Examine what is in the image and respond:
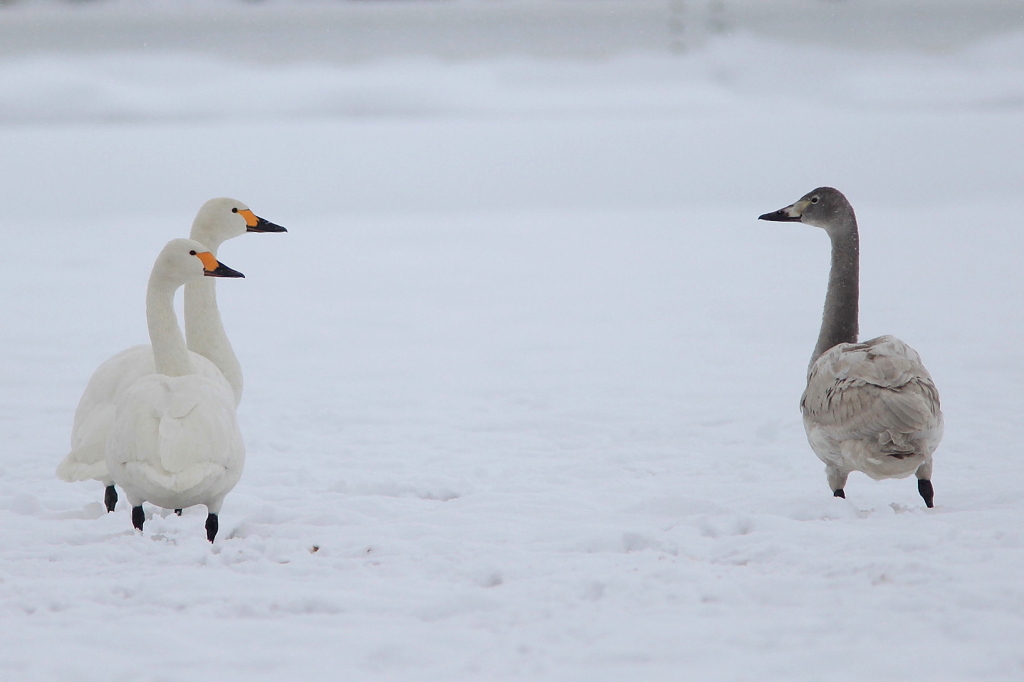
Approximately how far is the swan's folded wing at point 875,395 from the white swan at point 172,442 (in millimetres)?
2559

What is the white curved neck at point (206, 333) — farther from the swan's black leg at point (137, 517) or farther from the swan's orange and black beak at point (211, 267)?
the swan's black leg at point (137, 517)

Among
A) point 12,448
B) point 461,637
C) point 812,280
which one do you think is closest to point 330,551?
point 461,637

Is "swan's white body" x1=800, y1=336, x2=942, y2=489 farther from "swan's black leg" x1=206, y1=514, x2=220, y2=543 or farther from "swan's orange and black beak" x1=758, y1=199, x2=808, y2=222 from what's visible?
"swan's black leg" x1=206, y1=514, x2=220, y2=543

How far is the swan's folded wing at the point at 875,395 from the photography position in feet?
13.3

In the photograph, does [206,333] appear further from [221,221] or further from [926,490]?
[926,490]

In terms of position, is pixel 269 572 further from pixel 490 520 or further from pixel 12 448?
pixel 12 448

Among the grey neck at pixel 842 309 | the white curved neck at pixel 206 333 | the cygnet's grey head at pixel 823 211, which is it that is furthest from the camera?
the cygnet's grey head at pixel 823 211

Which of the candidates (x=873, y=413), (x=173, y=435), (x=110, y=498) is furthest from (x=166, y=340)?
(x=873, y=413)

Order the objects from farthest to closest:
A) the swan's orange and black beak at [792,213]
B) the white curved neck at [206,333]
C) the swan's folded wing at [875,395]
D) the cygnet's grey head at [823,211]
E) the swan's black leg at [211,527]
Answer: the swan's orange and black beak at [792,213], the cygnet's grey head at [823,211], the white curved neck at [206,333], the swan's folded wing at [875,395], the swan's black leg at [211,527]

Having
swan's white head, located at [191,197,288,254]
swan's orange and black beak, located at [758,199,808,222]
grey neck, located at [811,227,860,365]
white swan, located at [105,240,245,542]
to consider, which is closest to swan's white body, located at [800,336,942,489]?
grey neck, located at [811,227,860,365]

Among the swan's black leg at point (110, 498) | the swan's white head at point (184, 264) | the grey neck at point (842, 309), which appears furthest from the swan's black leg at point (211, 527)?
the grey neck at point (842, 309)

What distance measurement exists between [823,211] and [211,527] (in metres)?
3.61

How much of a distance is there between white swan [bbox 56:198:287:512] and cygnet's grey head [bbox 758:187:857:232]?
2893mm

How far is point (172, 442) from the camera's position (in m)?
3.68
